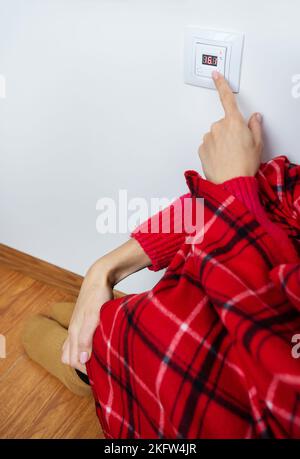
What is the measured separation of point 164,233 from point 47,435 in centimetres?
55

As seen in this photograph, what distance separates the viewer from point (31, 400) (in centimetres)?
104

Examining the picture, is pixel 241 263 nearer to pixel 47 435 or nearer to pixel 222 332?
pixel 222 332

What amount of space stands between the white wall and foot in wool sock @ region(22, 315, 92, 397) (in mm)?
187

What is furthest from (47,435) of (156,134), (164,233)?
(156,134)

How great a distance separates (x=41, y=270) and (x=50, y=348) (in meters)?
0.29

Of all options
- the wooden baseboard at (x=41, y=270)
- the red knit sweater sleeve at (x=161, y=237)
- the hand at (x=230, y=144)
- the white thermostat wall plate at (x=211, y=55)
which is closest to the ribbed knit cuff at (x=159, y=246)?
the red knit sweater sleeve at (x=161, y=237)

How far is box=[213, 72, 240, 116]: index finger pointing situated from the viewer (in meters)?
0.70

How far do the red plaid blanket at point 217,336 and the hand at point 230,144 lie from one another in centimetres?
4

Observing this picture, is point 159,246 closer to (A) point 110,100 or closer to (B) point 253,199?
(B) point 253,199

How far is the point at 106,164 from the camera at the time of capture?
0.97 metres

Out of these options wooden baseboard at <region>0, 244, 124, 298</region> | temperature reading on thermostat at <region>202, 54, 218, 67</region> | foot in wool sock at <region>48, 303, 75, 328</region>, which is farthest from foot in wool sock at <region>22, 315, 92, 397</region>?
temperature reading on thermostat at <region>202, 54, 218, 67</region>

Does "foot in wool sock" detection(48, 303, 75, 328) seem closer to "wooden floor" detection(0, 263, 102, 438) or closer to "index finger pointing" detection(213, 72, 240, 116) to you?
"wooden floor" detection(0, 263, 102, 438)

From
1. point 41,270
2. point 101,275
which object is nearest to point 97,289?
point 101,275

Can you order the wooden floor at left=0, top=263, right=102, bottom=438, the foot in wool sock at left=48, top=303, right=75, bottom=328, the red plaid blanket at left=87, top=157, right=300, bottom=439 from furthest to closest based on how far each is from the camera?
the foot in wool sock at left=48, top=303, right=75, bottom=328
the wooden floor at left=0, top=263, right=102, bottom=438
the red plaid blanket at left=87, top=157, right=300, bottom=439
